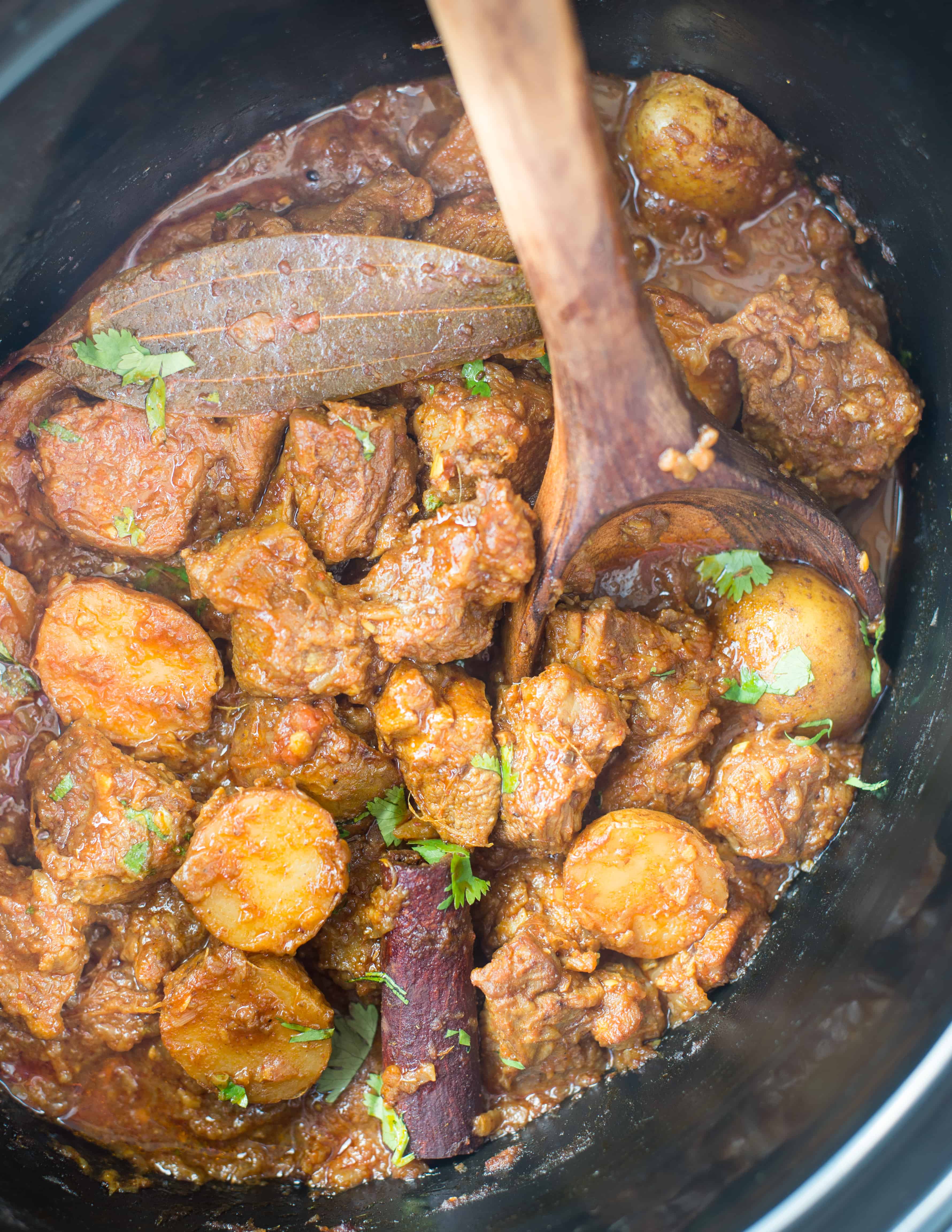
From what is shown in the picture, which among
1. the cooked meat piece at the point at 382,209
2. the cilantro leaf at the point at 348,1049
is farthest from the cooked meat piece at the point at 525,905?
the cooked meat piece at the point at 382,209

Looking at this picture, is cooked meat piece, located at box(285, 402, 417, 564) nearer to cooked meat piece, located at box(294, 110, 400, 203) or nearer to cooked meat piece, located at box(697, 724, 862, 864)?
cooked meat piece, located at box(294, 110, 400, 203)

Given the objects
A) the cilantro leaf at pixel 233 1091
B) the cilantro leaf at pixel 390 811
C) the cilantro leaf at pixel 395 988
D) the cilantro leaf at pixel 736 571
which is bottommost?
the cilantro leaf at pixel 233 1091

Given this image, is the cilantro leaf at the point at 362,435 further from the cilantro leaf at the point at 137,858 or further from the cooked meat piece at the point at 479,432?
the cilantro leaf at the point at 137,858

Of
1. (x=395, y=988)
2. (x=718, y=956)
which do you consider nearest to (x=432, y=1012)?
(x=395, y=988)

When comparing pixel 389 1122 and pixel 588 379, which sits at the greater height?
pixel 588 379

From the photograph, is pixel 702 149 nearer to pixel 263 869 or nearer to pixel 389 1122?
pixel 263 869

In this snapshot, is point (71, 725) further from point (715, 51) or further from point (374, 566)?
point (715, 51)
